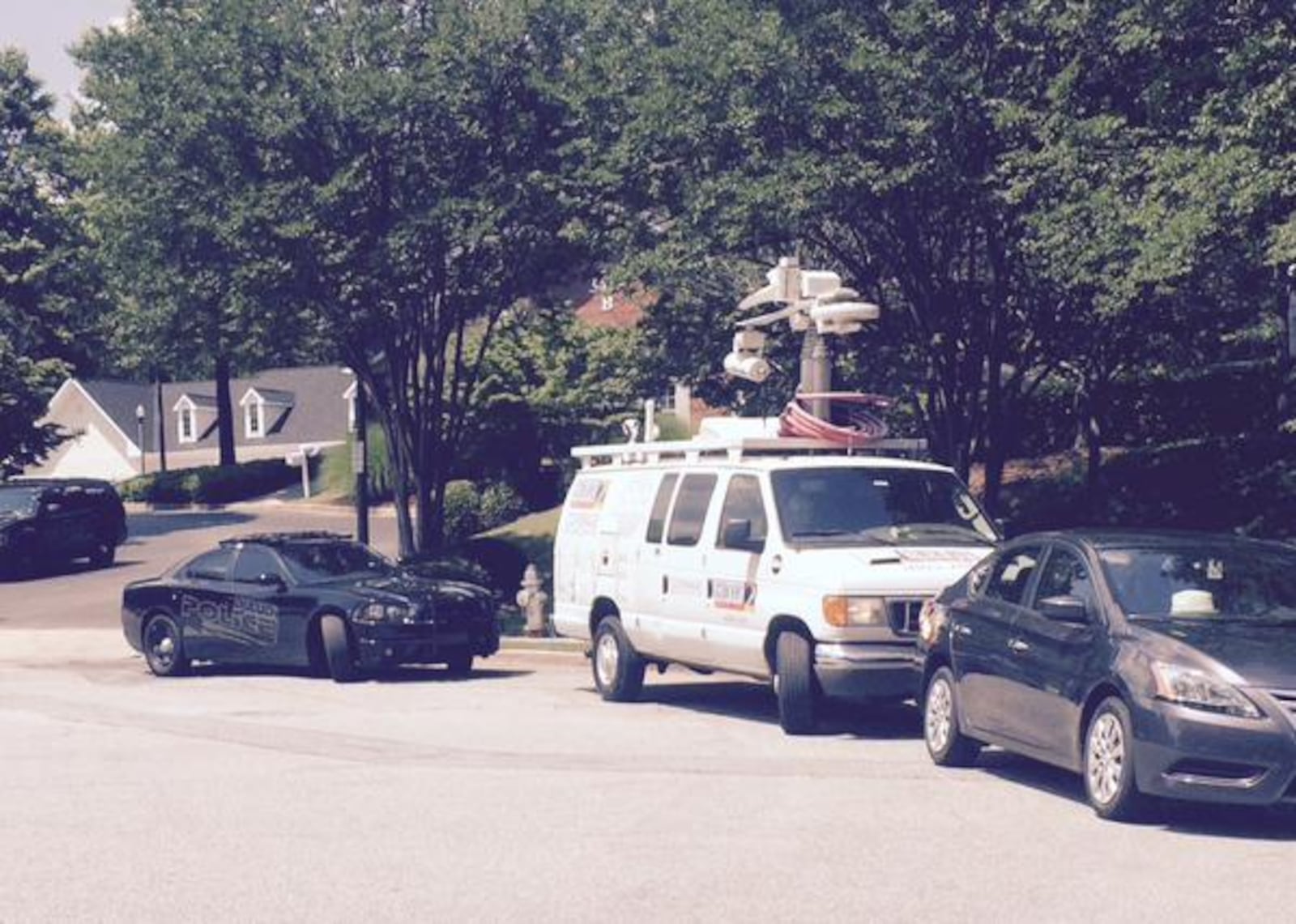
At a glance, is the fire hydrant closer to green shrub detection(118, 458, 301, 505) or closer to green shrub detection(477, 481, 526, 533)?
green shrub detection(477, 481, 526, 533)

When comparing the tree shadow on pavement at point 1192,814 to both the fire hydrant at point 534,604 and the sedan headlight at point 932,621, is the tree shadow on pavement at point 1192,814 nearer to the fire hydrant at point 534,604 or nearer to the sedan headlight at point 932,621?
the sedan headlight at point 932,621

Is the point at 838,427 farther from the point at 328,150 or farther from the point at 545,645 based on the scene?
the point at 328,150

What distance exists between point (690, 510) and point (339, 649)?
5.14 meters

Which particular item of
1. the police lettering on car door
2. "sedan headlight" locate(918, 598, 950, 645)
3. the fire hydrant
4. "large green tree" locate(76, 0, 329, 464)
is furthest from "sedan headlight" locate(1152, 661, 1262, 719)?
"large green tree" locate(76, 0, 329, 464)

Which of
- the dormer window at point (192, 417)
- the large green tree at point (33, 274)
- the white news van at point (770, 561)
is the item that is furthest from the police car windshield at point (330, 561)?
the dormer window at point (192, 417)

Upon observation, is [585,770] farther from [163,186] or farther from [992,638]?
[163,186]

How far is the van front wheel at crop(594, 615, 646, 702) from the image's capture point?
17.6 meters

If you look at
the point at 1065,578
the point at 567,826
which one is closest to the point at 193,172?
the point at 1065,578

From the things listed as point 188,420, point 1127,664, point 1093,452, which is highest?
point 188,420

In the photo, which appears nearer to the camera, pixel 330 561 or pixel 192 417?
pixel 330 561

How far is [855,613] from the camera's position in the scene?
14570 mm

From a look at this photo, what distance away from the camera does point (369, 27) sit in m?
27.6

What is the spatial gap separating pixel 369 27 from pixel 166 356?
20.1 feet

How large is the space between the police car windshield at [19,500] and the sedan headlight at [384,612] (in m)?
19.4
